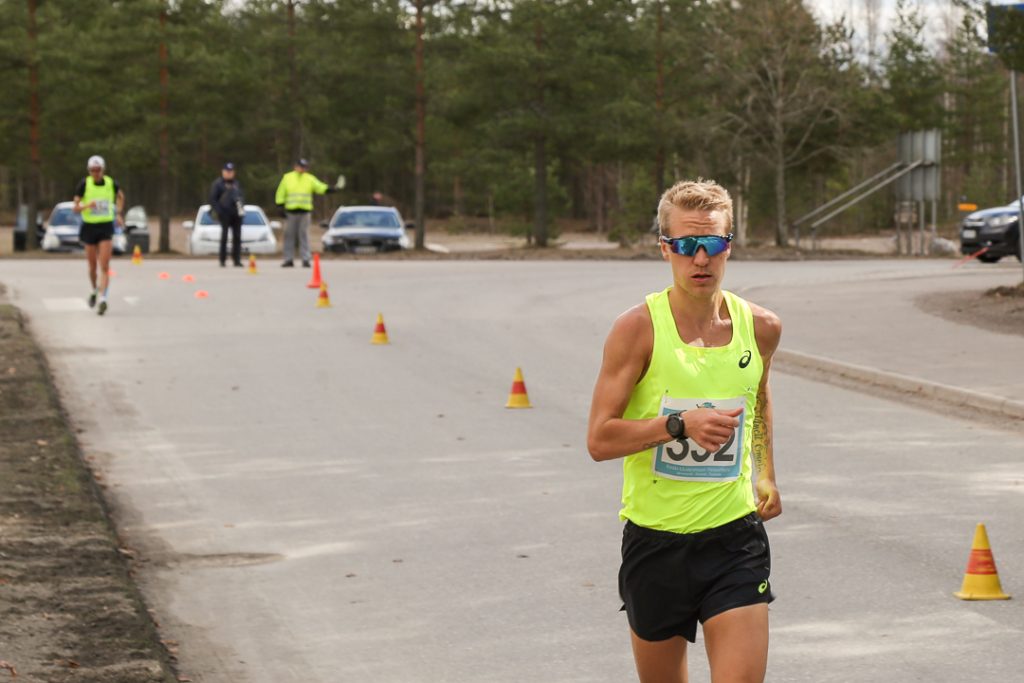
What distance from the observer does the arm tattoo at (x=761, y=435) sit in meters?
4.97

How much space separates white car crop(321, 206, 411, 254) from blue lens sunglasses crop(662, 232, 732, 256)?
35872 mm

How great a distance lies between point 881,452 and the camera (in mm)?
11766

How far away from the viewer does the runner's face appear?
15.1ft

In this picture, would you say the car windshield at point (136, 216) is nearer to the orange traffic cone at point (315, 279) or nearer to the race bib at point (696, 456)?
the orange traffic cone at point (315, 279)

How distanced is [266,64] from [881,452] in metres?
58.2

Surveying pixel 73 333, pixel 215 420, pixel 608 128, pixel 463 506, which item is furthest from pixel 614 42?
pixel 463 506

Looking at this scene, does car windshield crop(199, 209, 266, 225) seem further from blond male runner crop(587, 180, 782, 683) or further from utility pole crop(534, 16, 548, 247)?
blond male runner crop(587, 180, 782, 683)

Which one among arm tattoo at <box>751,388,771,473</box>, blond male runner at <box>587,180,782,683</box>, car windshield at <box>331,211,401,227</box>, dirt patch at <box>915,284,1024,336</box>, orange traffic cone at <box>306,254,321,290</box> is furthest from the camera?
Result: car windshield at <box>331,211,401,227</box>

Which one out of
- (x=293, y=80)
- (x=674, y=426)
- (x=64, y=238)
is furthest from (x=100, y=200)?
(x=293, y=80)

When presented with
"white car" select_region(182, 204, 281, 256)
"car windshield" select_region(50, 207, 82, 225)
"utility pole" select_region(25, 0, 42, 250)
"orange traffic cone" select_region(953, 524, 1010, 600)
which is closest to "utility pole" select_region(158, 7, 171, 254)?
"utility pole" select_region(25, 0, 42, 250)

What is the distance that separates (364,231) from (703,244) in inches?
1428

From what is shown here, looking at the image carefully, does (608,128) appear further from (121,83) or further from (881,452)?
(881,452)

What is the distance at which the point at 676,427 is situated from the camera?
4383 millimetres

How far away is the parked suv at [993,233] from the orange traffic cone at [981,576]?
27002 mm
